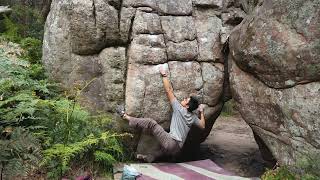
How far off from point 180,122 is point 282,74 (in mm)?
2346

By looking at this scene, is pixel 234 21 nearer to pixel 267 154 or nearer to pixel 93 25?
pixel 267 154

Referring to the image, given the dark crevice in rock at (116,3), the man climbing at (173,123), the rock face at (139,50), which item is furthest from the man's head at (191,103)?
the dark crevice in rock at (116,3)

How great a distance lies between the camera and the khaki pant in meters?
8.66

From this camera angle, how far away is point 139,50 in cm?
911

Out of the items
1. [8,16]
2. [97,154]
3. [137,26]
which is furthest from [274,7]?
[8,16]

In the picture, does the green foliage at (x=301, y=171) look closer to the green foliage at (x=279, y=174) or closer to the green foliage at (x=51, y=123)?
the green foliage at (x=279, y=174)

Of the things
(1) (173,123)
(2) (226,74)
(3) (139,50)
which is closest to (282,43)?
(2) (226,74)

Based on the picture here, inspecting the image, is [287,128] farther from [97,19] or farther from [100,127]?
[97,19]

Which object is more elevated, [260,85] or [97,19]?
[97,19]

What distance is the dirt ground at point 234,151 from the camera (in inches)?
388

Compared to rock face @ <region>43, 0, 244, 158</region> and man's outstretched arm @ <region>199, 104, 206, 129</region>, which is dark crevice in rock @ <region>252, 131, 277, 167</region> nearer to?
man's outstretched arm @ <region>199, 104, 206, 129</region>

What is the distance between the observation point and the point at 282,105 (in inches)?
316

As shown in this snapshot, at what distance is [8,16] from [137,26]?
602 centimetres

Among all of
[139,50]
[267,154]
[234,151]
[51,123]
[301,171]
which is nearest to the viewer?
[301,171]
